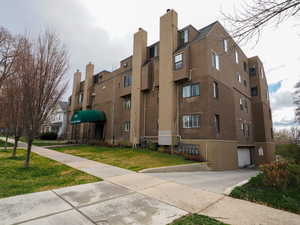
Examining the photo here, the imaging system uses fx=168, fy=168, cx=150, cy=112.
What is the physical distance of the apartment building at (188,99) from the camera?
16.7 metres

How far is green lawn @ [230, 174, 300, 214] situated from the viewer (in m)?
4.80

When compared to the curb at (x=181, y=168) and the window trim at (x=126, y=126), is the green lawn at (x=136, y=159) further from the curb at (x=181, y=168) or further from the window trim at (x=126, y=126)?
the window trim at (x=126, y=126)

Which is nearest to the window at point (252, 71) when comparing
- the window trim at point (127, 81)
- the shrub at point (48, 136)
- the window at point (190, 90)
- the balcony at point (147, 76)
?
the window at point (190, 90)

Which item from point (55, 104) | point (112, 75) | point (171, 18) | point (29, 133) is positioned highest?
point (171, 18)

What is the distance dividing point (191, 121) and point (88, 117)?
15.9m

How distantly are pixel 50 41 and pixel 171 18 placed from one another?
46.6 feet

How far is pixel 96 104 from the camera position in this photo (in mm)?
30000

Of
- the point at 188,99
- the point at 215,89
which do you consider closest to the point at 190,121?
the point at 188,99

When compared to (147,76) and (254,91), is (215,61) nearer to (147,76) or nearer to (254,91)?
(147,76)

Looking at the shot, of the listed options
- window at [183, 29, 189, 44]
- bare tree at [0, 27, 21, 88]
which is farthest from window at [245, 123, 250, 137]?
bare tree at [0, 27, 21, 88]

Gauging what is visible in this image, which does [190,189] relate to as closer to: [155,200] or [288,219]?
[155,200]

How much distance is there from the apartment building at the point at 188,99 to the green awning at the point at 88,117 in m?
0.16

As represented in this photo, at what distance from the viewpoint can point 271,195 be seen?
550cm

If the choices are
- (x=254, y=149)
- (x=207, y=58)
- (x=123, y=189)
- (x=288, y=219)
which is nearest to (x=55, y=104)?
(x=123, y=189)
